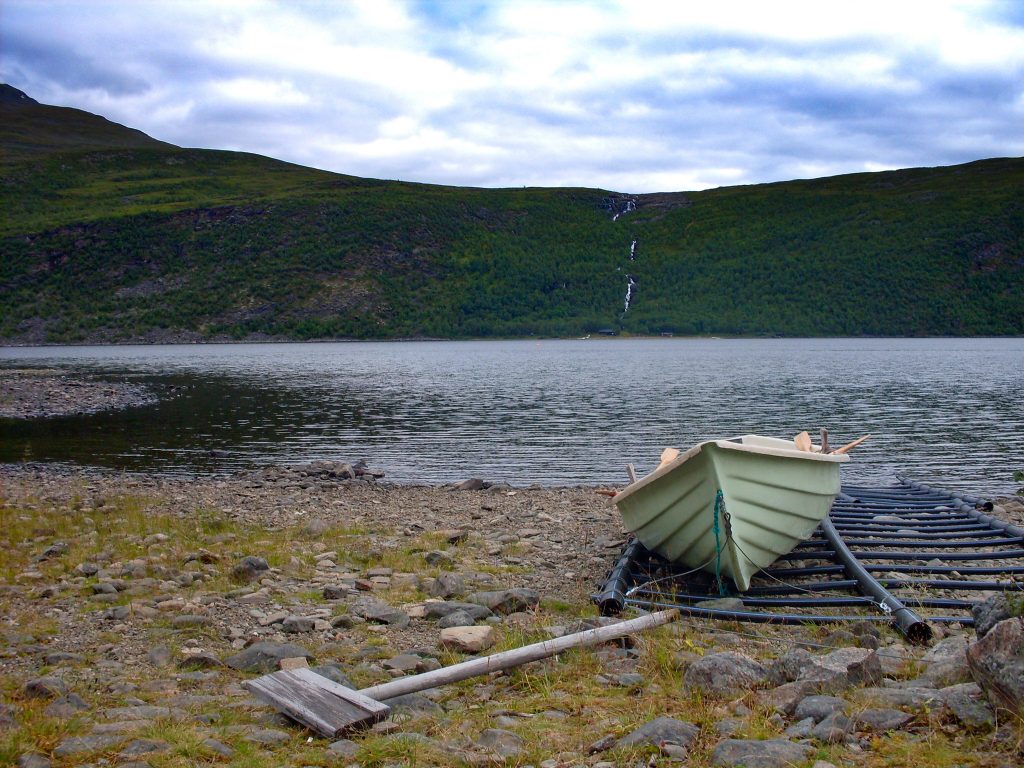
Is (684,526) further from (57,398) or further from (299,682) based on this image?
(57,398)

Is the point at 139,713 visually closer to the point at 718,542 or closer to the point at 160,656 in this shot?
the point at 160,656

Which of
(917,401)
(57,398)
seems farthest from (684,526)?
(57,398)

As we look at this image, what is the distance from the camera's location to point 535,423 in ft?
115

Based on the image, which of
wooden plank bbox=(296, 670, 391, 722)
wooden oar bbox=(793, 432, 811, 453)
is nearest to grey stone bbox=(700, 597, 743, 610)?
wooden plank bbox=(296, 670, 391, 722)

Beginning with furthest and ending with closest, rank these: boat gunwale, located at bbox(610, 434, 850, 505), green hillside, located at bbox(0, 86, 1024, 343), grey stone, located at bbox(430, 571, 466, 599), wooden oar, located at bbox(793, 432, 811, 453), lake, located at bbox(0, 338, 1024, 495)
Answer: green hillside, located at bbox(0, 86, 1024, 343)
lake, located at bbox(0, 338, 1024, 495)
wooden oar, located at bbox(793, 432, 811, 453)
grey stone, located at bbox(430, 571, 466, 599)
boat gunwale, located at bbox(610, 434, 850, 505)

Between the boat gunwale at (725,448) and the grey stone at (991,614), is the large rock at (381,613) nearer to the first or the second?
the boat gunwale at (725,448)

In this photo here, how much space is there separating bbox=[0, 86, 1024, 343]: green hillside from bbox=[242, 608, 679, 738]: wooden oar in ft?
475

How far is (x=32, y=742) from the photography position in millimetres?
5348

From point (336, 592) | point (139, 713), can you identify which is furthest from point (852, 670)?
point (336, 592)

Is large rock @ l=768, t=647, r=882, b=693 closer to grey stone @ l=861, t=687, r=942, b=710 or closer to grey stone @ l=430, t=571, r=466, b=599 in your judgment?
grey stone @ l=861, t=687, r=942, b=710

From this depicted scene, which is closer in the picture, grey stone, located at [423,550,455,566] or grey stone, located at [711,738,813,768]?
grey stone, located at [711,738,813,768]

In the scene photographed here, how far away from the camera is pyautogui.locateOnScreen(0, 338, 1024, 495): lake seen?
25078 mm

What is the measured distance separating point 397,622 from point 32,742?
3.59 m

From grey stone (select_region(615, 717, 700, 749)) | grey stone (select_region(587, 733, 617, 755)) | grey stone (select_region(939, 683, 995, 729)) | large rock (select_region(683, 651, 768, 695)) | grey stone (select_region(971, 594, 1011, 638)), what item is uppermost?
grey stone (select_region(971, 594, 1011, 638))
